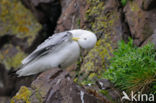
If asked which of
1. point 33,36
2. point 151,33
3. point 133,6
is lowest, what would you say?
point 33,36

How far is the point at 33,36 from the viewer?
726 cm

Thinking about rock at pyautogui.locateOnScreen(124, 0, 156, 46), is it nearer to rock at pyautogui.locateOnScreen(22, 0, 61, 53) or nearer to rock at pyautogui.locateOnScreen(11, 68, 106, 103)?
rock at pyautogui.locateOnScreen(11, 68, 106, 103)

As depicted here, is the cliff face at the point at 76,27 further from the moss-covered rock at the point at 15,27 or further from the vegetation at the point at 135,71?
the vegetation at the point at 135,71

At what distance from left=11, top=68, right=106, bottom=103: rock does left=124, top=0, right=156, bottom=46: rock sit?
1.72 meters

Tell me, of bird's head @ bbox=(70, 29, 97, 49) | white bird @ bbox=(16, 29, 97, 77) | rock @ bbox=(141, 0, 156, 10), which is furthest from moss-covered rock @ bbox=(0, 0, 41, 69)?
bird's head @ bbox=(70, 29, 97, 49)

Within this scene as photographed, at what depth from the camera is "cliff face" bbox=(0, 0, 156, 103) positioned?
12.5 feet

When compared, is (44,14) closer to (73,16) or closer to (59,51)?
(73,16)

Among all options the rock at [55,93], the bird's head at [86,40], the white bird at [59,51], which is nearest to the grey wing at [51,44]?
the white bird at [59,51]

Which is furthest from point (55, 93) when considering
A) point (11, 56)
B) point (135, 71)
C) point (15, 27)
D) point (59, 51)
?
point (15, 27)

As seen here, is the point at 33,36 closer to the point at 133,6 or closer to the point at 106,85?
the point at 133,6

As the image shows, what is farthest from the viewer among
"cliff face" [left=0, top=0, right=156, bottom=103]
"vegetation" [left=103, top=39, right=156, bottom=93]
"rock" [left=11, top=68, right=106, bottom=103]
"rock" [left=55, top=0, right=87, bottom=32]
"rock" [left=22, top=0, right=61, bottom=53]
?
"rock" [left=22, top=0, right=61, bottom=53]

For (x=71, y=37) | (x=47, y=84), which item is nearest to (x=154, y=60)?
(x=71, y=37)

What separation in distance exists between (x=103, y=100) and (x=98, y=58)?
162 centimetres

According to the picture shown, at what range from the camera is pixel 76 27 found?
605 centimetres
